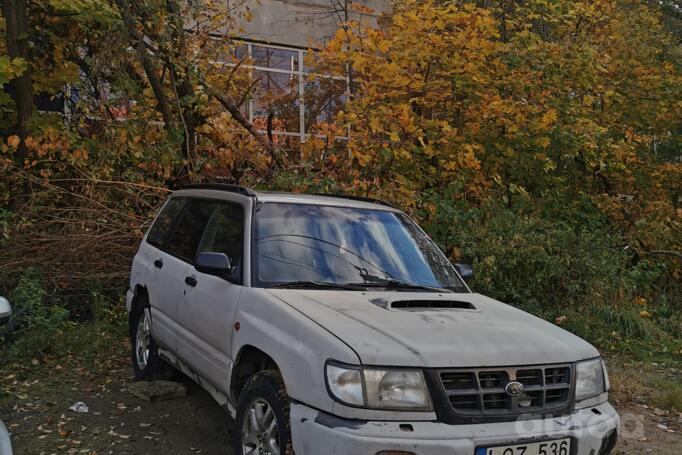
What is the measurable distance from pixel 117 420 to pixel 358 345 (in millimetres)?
2715

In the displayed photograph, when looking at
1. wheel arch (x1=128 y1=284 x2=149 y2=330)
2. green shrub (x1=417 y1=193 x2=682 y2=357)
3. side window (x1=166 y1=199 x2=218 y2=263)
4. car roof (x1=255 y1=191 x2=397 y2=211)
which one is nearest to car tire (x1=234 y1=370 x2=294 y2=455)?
car roof (x1=255 y1=191 x2=397 y2=211)

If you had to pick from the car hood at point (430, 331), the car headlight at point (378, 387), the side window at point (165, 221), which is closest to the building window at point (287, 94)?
the side window at point (165, 221)

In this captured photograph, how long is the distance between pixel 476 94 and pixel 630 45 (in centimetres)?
427

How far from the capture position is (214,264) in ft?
12.6

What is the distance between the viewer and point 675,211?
Result: 11180 mm

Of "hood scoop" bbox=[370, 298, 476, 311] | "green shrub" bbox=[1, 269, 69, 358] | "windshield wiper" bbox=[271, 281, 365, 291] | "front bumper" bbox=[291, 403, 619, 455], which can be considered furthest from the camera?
"green shrub" bbox=[1, 269, 69, 358]

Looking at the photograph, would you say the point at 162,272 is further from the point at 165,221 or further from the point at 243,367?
the point at 243,367

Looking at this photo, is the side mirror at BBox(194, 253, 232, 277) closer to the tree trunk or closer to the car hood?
the car hood

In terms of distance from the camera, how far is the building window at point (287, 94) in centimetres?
1363

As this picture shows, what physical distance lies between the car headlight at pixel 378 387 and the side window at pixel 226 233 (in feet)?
4.35

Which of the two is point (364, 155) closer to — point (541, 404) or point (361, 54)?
point (361, 54)

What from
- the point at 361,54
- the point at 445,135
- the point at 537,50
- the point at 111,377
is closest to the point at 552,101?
the point at 537,50

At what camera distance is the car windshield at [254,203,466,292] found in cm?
395

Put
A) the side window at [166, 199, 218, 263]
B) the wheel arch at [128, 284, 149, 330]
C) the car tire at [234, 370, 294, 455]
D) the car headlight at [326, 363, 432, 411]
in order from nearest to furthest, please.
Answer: the car headlight at [326, 363, 432, 411]
the car tire at [234, 370, 294, 455]
the side window at [166, 199, 218, 263]
the wheel arch at [128, 284, 149, 330]
